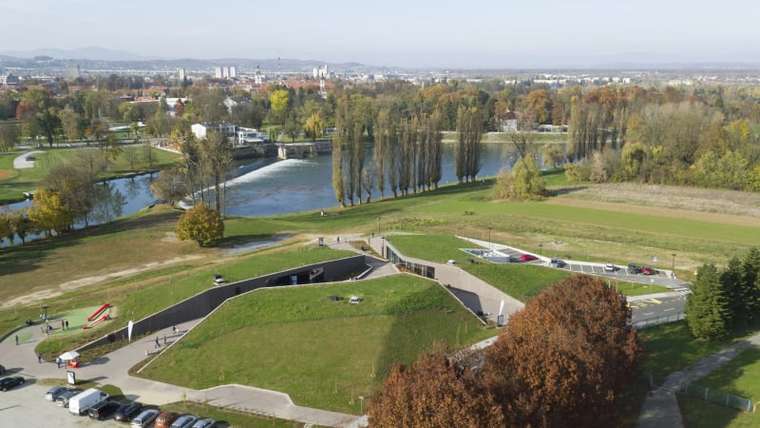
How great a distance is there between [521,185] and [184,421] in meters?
50.0

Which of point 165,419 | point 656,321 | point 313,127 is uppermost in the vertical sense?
point 313,127

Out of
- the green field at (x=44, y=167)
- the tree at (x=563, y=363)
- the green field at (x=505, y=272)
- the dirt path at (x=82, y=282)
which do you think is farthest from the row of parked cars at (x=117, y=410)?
the green field at (x=44, y=167)

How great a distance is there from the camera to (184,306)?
32500mm

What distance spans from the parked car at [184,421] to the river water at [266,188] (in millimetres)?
43330

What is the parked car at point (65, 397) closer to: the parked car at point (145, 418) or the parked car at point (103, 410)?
the parked car at point (103, 410)

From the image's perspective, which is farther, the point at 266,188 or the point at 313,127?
the point at 313,127

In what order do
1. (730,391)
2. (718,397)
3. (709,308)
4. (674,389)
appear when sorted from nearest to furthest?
(718,397)
(730,391)
(674,389)
(709,308)

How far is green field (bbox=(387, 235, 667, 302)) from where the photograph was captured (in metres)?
35.5

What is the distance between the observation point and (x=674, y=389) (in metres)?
24.7

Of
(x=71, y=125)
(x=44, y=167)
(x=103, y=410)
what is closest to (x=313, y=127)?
(x=71, y=125)

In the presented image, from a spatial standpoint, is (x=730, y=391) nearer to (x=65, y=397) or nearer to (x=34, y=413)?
(x=65, y=397)

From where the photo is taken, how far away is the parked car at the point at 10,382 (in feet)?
82.6

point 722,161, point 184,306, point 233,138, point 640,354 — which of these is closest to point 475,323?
point 640,354

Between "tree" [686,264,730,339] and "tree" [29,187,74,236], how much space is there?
162 ft
